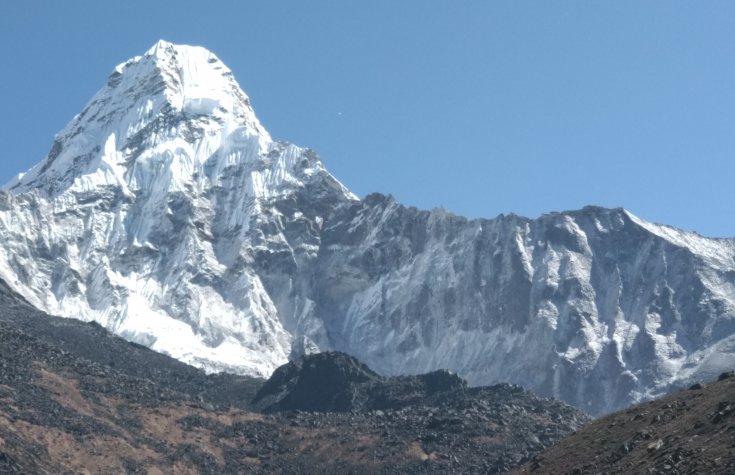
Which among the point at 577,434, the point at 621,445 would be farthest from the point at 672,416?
the point at 577,434

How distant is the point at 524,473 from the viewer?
550 ft

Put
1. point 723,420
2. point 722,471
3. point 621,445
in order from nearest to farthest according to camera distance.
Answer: point 722,471 < point 723,420 < point 621,445

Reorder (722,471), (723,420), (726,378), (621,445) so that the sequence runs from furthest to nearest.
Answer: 1. (726,378)
2. (621,445)
3. (723,420)
4. (722,471)

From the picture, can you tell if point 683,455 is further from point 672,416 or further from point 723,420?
point 672,416

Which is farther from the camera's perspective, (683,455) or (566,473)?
(566,473)

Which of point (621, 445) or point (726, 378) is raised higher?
point (726, 378)

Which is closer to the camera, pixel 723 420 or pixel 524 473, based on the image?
pixel 723 420

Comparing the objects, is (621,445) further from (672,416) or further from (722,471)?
(722,471)

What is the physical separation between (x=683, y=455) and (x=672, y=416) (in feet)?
56.4

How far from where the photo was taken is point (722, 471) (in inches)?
5197

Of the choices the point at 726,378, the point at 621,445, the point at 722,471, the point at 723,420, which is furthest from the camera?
the point at 726,378

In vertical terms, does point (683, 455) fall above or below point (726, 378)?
below

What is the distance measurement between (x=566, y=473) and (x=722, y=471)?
2733 cm

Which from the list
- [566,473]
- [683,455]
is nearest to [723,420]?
[683,455]
